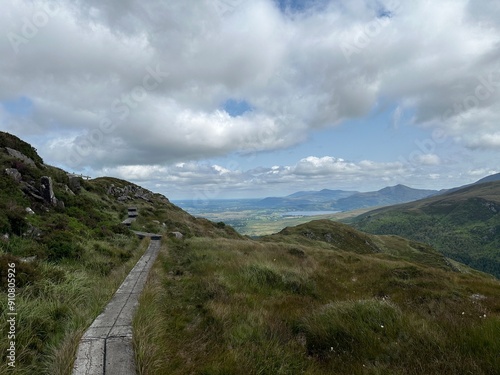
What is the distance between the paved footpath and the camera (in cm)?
471

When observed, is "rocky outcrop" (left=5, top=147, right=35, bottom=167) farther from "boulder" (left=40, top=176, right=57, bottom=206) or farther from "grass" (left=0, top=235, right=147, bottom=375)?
"grass" (left=0, top=235, right=147, bottom=375)

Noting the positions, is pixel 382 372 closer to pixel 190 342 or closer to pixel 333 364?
pixel 333 364

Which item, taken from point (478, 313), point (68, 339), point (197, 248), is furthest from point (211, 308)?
point (197, 248)

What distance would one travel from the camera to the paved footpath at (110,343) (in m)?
4.71

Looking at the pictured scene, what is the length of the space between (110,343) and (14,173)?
19.8 m

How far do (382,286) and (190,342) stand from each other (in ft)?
35.1

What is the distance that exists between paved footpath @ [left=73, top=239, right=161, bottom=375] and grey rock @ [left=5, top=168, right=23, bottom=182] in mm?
16566

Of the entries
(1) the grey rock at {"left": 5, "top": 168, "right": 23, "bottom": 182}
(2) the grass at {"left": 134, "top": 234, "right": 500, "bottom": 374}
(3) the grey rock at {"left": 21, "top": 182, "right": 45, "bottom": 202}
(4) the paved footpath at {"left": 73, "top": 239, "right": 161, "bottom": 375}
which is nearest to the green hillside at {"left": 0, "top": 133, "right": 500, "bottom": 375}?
(2) the grass at {"left": 134, "top": 234, "right": 500, "bottom": 374}

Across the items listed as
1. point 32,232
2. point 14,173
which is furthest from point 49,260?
point 14,173

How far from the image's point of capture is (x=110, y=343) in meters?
5.38

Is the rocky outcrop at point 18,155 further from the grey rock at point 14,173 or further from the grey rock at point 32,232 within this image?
the grey rock at point 32,232

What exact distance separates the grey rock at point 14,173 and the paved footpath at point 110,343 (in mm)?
16566

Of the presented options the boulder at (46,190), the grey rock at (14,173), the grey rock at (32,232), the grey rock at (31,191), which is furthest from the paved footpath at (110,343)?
the grey rock at (14,173)

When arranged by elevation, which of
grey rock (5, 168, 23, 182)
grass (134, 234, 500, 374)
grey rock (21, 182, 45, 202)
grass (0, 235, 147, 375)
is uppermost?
grey rock (5, 168, 23, 182)
